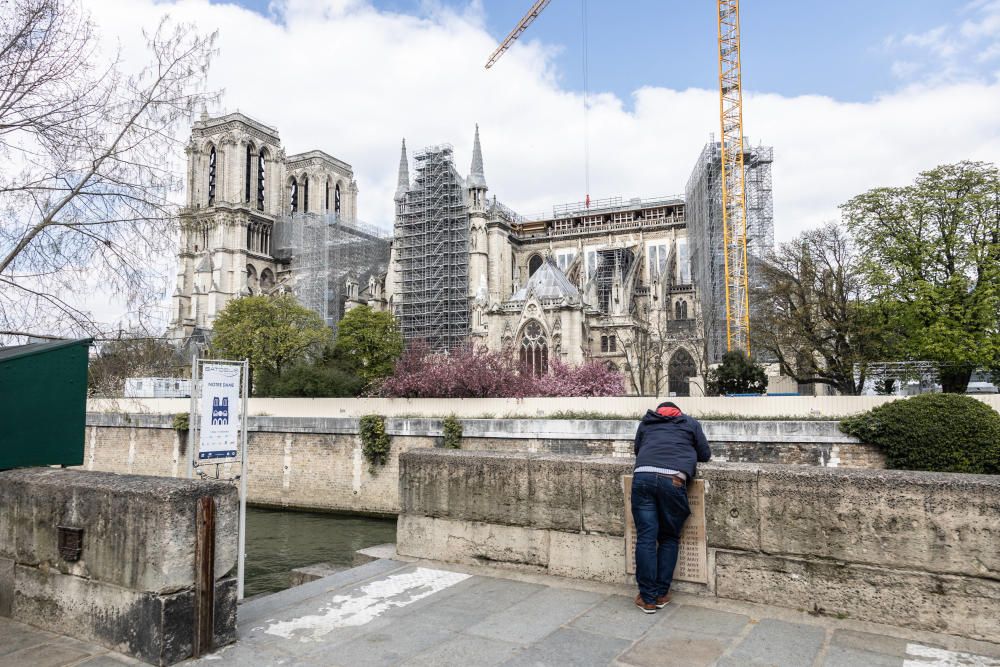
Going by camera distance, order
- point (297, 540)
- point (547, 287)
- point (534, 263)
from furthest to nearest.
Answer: point (534, 263) < point (547, 287) < point (297, 540)

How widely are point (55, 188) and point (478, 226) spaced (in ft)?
166

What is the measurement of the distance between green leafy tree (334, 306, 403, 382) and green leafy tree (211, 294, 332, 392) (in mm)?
1877

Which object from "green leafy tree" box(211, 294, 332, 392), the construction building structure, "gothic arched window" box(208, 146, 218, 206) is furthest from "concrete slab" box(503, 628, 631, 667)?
"gothic arched window" box(208, 146, 218, 206)

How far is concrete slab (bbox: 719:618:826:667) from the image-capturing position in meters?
3.78

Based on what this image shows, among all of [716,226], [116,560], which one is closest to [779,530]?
[116,560]

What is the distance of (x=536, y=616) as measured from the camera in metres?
4.64

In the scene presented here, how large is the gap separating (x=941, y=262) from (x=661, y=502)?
26045 millimetres

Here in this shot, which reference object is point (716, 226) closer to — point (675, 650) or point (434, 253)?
point (434, 253)

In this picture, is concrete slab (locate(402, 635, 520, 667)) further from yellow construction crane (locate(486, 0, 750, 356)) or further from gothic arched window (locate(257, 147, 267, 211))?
gothic arched window (locate(257, 147, 267, 211))

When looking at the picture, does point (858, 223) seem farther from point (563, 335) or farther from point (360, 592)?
point (360, 592)


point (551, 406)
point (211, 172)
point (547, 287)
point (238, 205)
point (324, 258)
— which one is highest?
point (211, 172)

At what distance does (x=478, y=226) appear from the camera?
56.7 metres

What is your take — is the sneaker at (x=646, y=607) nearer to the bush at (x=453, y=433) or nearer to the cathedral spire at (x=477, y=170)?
the bush at (x=453, y=433)

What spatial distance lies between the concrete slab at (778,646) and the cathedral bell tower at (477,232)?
158ft
